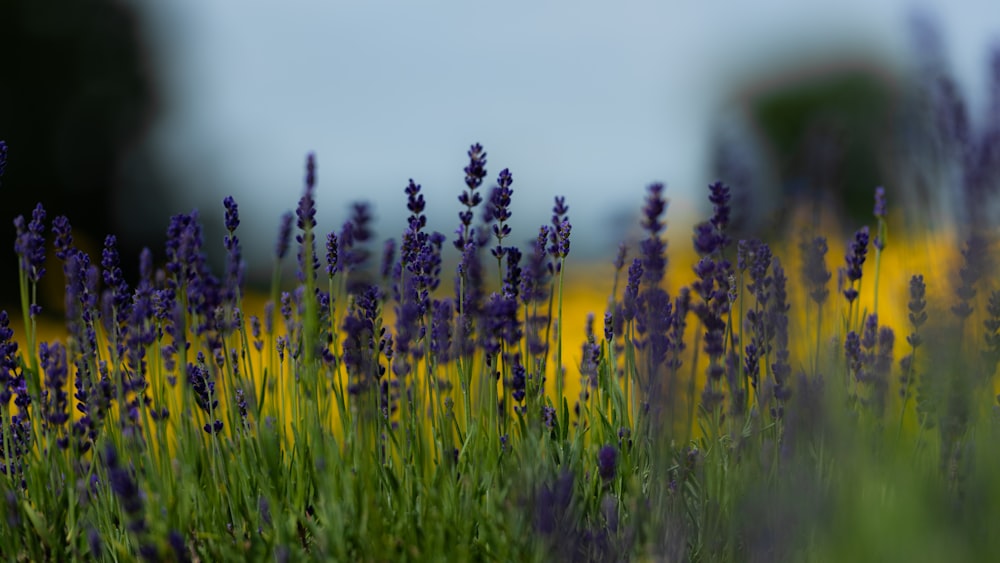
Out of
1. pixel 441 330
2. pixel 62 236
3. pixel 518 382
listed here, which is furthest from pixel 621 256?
pixel 62 236

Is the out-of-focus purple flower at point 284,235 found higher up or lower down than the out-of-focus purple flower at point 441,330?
higher up

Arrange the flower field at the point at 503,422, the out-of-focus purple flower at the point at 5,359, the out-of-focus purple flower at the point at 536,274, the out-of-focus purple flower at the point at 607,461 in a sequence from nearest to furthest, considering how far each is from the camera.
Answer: the flower field at the point at 503,422 → the out-of-focus purple flower at the point at 607,461 → the out-of-focus purple flower at the point at 536,274 → the out-of-focus purple flower at the point at 5,359

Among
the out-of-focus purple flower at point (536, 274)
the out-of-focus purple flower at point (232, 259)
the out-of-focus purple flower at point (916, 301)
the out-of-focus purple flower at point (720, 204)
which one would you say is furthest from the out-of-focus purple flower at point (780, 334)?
the out-of-focus purple flower at point (232, 259)

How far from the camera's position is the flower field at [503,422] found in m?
2.40

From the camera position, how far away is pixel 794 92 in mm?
20359

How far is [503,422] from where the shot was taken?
11.0ft

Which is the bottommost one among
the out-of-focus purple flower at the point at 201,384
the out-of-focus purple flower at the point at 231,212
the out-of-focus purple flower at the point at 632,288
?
the out-of-focus purple flower at the point at 201,384

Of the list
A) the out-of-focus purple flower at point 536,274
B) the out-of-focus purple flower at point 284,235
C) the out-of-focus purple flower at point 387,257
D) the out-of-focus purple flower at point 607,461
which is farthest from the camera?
the out-of-focus purple flower at point 387,257

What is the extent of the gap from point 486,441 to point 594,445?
353 mm

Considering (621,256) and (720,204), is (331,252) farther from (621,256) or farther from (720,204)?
(720,204)

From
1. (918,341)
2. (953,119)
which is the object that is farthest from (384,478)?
(953,119)

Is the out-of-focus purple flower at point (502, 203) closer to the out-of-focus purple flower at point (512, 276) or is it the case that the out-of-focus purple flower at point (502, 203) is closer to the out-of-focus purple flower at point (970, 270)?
the out-of-focus purple flower at point (512, 276)

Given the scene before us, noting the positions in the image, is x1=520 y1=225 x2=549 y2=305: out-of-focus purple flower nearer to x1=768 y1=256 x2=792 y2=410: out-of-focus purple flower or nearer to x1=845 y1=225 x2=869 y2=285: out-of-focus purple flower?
x1=768 y1=256 x2=792 y2=410: out-of-focus purple flower

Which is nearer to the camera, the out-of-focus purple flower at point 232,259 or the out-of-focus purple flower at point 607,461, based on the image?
Answer: the out-of-focus purple flower at point 607,461
